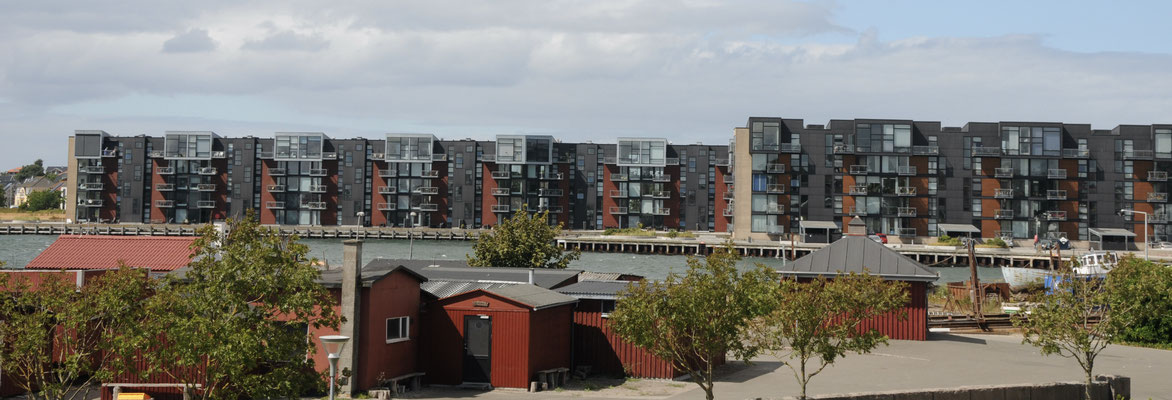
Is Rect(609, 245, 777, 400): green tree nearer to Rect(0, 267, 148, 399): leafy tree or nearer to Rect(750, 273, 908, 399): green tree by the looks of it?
Rect(750, 273, 908, 399): green tree

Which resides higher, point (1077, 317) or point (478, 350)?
point (1077, 317)

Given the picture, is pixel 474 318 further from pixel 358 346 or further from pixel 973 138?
pixel 973 138

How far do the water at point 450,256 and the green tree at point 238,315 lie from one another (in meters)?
70.4

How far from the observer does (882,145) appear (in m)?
119

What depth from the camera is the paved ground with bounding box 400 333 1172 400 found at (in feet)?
85.0

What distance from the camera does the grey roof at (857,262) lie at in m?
37.9

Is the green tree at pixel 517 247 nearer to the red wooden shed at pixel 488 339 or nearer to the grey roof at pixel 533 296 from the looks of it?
the grey roof at pixel 533 296

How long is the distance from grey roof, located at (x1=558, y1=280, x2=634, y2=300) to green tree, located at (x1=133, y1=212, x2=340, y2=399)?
1149 centimetres

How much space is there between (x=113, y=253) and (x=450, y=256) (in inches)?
2811

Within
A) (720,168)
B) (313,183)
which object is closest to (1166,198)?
(720,168)

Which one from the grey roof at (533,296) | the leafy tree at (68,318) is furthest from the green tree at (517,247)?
the leafy tree at (68,318)

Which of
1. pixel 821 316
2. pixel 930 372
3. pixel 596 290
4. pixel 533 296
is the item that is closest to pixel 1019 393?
pixel 821 316

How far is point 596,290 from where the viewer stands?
30047mm

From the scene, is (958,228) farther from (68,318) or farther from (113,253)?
(68,318)
